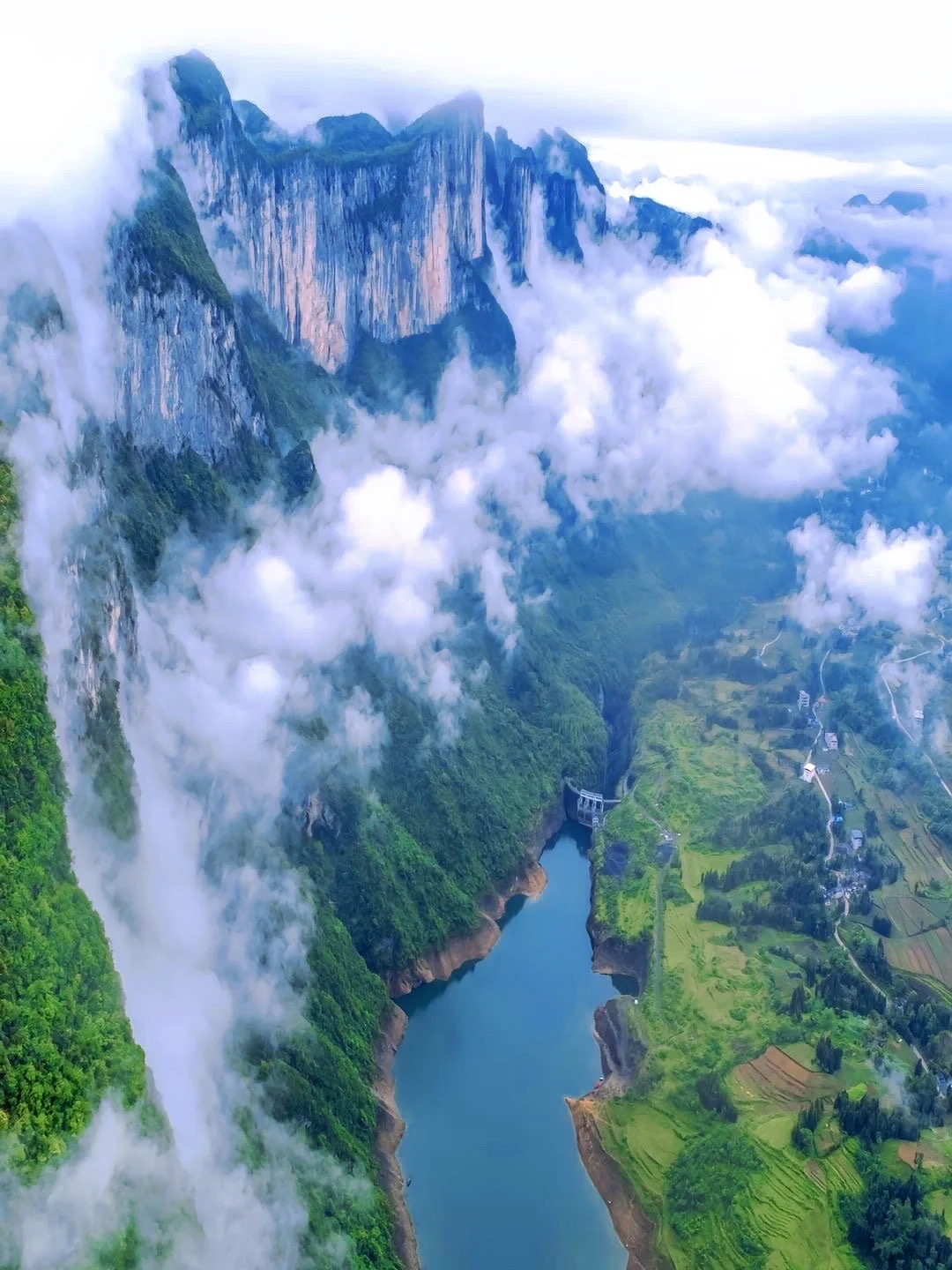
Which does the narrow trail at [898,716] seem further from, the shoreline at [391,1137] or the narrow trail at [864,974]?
the shoreline at [391,1137]

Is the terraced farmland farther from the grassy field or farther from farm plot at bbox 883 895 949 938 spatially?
farm plot at bbox 883 895 949 938

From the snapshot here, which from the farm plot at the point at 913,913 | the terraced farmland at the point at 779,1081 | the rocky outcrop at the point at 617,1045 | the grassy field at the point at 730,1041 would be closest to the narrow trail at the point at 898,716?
the grassy field at the point at 730,1041

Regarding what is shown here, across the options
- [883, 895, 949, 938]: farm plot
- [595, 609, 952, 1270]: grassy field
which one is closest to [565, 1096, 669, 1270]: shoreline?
[595, 609, 952, 1270]: grassy field

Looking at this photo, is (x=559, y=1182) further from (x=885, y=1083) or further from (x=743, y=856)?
(x=743, y=856)

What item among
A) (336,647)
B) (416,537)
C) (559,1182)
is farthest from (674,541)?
(559,1182)

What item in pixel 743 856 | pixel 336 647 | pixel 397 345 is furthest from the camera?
pixel 397 345

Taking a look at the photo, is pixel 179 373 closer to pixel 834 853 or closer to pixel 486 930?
pixel 486 930
